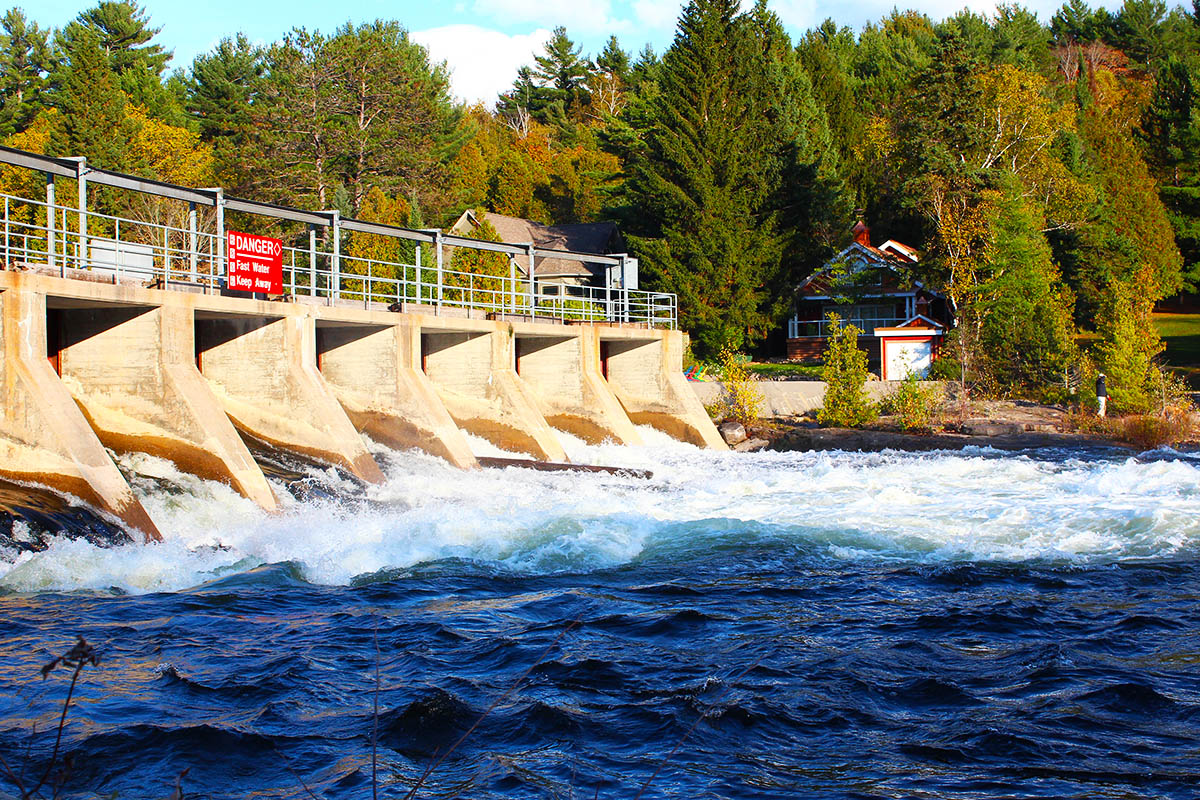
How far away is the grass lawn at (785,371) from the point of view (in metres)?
41.6

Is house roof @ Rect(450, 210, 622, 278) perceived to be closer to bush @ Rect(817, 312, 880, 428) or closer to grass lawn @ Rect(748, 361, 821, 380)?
grass lawn @ Rect(748, 361, 821, 380)

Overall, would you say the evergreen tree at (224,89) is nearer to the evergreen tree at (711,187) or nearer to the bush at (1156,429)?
the evergreen tree at (711,187)

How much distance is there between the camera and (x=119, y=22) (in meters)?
65.2

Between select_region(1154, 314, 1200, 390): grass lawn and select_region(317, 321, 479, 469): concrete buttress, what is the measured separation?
2925cm

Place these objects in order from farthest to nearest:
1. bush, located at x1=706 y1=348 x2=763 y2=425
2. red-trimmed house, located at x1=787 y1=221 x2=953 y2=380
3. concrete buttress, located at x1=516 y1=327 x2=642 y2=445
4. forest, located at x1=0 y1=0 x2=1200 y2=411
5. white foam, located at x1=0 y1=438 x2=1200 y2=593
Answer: red-trimmed house, located at x1=787 y1=221 x2=953 y2=380 → forest, located at x1=0 y1=0 x2=1200 y2=411 → bush, located at x1=706 y1=348 x2=763 y2=425 → concrete buttress, located at x1=516 y1=327 x2=642 y2=445 → white foam, located at x1=0 y1=438 x2=1200 y2=593

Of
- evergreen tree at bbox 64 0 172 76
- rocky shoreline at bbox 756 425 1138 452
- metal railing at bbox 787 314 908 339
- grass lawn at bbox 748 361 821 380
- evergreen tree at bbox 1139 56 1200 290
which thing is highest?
evergreen tree at bbox 64 0 172 76

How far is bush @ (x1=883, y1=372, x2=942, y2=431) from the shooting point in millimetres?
30609

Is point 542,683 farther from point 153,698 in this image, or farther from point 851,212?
point 851,212

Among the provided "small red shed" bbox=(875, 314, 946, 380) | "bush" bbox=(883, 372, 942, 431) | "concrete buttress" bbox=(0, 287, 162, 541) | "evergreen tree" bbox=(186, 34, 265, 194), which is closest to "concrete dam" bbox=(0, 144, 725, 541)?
"concrete buttress" bbox=(0, 287, 162, 541)

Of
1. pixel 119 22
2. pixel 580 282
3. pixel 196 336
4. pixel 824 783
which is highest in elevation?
pixel 119 22

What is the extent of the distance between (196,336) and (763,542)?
1197cm

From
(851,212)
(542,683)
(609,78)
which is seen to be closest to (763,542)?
(542,683)

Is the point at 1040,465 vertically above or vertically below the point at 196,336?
below

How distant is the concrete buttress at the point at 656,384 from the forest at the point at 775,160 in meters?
10.7
